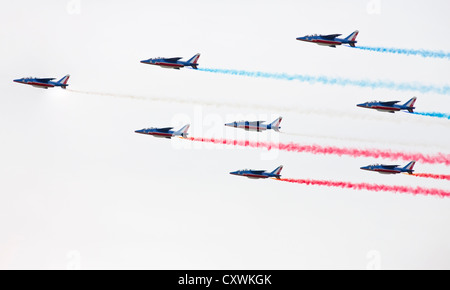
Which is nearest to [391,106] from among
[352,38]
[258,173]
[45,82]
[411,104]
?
[411,104]

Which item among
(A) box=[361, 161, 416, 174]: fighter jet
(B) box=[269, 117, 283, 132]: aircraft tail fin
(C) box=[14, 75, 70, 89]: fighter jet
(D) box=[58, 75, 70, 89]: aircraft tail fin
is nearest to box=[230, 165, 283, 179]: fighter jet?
(B) box=[269, 117, 283, 132]: aircraft tail fin

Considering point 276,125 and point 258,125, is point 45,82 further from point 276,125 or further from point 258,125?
point 276,125

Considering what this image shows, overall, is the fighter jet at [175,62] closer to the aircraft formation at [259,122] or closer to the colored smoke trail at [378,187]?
the aircraft formation at [259,122]

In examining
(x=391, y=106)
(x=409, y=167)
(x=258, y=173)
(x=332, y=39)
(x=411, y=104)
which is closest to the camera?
(x=411, y=104)

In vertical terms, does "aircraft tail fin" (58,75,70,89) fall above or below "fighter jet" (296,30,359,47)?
below

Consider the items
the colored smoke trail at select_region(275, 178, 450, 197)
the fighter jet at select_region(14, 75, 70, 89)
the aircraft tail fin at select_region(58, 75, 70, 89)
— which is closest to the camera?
the colored smoke trail at select_region(275, 178, 450, 197)

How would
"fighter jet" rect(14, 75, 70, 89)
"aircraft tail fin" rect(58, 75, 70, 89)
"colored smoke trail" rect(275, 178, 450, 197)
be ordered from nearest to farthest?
"colored smoke trail" rect(275, 178, 450, 197) → "fighter jet" rect(14, 75, 70, 89) → "aircraft tail fin" rect(58, 75, 70, 89)

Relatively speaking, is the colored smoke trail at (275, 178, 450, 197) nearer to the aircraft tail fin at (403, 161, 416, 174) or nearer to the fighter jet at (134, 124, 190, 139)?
the aircraft tail fin at (403, 161, 416, 174)
